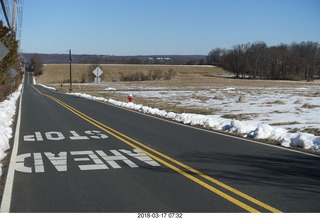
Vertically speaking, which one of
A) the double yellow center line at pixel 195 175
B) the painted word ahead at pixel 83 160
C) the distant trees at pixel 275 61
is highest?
the distant trees at pixel 275 61

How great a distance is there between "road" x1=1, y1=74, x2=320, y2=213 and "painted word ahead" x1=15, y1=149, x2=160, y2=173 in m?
0.02

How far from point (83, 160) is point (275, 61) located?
5694 inches

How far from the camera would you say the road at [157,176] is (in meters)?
5.94

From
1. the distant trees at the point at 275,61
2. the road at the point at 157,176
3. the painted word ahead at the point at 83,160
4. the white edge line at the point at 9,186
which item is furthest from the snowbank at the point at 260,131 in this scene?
the distant trees at the point at 275,61

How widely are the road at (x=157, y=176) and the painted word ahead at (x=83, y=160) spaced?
2cm

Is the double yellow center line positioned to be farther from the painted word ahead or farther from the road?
the painted word ahead

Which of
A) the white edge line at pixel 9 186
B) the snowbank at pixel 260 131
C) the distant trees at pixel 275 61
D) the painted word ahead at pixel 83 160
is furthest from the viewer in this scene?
the distant trees at pixel 275 61

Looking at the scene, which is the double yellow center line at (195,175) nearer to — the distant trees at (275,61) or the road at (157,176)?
the road at (157,176)

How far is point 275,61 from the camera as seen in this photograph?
147 meters

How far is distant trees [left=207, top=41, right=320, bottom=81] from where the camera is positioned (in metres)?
140

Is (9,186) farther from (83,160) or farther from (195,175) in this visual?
(195,175)

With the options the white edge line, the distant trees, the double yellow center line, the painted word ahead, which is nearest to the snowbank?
the double yellow center line

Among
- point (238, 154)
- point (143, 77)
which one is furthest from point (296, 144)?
point (143, 77)

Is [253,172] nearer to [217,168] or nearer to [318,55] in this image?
[217,168]
